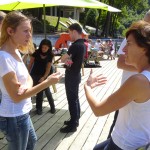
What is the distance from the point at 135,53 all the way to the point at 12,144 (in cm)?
116

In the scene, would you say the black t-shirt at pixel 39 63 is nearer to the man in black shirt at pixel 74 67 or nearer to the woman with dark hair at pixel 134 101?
the man in black shirt at pixel 74 67

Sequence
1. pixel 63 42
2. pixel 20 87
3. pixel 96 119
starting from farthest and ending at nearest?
pixel 63 42
pixel 96 119
pixel 20 87

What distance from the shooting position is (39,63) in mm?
5703

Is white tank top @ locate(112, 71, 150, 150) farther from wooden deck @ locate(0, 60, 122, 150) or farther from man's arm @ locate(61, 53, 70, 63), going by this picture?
man's arm @ locate(61, 53, 70, 63)

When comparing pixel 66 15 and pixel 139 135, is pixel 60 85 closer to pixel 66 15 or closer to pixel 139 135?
pixel 139 135

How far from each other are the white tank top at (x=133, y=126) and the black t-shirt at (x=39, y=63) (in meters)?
3.80

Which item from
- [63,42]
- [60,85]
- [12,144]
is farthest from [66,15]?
[12,144]

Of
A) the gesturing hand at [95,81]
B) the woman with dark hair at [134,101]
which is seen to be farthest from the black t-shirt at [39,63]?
the woman with dark hair at [134,101]

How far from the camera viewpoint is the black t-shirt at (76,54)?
14.8 feet

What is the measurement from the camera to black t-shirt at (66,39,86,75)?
14.8 feet

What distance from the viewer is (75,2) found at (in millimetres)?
5777

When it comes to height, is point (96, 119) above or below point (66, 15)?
above

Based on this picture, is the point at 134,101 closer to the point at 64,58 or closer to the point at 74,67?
the point at 64,58

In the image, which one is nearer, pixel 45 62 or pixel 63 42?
pixel 45 62
